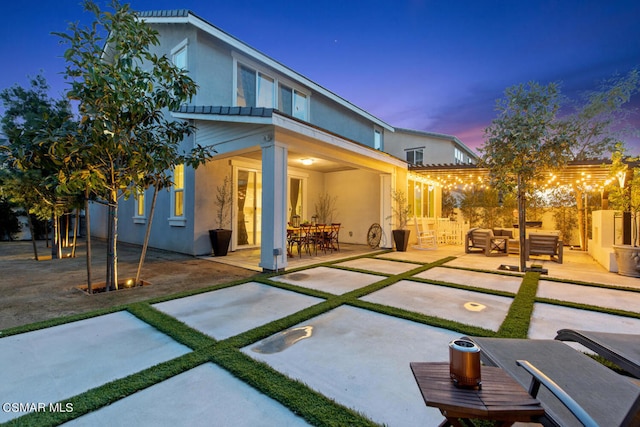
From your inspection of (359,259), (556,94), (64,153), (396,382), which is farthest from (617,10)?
(64,153)

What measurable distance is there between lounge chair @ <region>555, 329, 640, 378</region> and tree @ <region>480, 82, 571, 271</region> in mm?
4847

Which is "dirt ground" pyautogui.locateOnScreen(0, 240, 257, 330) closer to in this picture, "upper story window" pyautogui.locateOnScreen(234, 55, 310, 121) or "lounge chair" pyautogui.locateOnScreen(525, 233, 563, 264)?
"upper story window" pyautogui.locateOnScreen(234, 55, 310, 121)

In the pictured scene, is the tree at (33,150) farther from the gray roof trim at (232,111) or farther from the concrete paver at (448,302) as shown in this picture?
the concrete paver at (448,302)

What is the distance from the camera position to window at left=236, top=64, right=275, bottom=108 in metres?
8.24

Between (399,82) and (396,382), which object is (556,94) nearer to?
(396,382)

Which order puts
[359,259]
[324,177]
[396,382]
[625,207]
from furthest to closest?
[324,177] → [359,259] → [625,207] → [396,382]

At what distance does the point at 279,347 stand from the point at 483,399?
1.84m

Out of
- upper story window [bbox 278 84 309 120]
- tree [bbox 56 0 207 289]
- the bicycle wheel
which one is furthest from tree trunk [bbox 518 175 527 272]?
upper story window [bbox 278 84 309 120]

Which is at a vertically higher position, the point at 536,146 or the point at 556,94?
the point at 556,94

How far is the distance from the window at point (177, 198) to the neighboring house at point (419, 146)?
1111cm

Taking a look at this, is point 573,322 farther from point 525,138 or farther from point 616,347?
point 525,138

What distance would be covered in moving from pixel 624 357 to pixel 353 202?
9765 mm

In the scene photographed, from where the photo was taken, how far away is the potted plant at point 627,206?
5598 millimetres

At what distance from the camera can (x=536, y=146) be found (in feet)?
19.2
